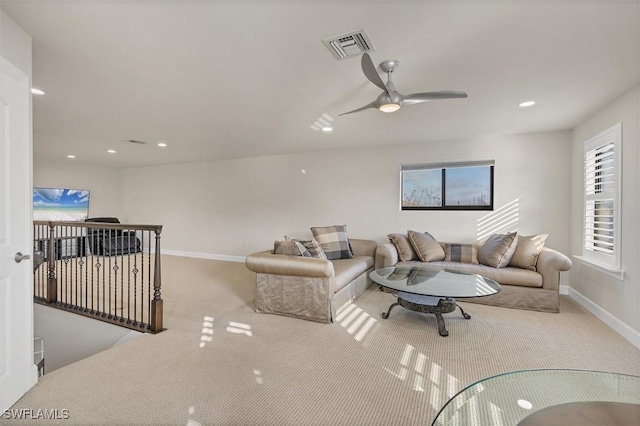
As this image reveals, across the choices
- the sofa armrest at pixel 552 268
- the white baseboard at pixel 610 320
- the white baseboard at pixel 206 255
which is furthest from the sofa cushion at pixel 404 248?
the white baseboard at pixel 206 255

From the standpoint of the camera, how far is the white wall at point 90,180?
6.65 meters

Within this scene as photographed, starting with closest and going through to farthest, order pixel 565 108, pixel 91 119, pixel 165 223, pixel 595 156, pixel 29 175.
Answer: pixel 29 175, pixel 565 108, pixel 595 156, pixel 91 119, pixel 165 223

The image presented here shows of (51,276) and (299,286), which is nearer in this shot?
(299,286)

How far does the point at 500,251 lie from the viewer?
385 cm

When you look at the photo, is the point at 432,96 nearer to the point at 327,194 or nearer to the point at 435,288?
the point at 435,288

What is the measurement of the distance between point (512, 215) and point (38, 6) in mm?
5469

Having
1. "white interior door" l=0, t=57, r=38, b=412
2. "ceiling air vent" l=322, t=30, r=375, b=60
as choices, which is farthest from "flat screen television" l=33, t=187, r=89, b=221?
"ceiling air vent" l=322, t=30, r=375, b=60

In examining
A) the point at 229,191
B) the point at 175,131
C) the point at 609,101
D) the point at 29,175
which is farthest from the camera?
the point at 229,191

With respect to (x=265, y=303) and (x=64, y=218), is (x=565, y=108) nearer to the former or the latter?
(x=265, y=303)

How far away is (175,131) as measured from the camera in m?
4.32

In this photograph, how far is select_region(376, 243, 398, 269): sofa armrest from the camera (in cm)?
420

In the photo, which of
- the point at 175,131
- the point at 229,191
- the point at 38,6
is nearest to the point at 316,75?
the point at 38,6

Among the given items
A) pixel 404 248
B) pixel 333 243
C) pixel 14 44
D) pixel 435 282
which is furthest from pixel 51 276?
pixel 404 248

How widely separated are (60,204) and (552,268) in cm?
957
